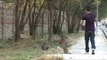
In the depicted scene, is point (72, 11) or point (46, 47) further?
point (72, 11)

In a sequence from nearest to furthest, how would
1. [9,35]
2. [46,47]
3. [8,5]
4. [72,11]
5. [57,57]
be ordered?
[57,57], [46,47], [9,35], [8,5], [72,11]

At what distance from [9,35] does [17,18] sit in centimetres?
402

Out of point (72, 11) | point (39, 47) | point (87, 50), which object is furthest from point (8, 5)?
point (72, 11)

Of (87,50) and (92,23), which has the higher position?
(92,23)

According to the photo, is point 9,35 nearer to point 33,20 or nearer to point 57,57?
Answer: point 33,20

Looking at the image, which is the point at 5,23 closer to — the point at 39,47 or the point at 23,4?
the point at 23,4

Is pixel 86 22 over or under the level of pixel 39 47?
over

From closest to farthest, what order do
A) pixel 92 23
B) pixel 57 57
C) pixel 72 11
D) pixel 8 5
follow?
1. pixel 57 57
2. pixel 92 23
3. pixel 8 5
4. pixel 72 11

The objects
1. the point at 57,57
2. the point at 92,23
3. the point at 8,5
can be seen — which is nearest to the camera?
the point at 57,57

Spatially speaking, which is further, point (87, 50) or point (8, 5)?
point (8, 5)

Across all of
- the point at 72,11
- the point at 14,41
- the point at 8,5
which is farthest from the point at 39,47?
the point at 72,11

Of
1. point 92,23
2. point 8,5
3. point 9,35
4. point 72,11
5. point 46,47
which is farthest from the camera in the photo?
point 72,11

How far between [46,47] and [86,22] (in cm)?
439

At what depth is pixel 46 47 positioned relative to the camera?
20.8 m
